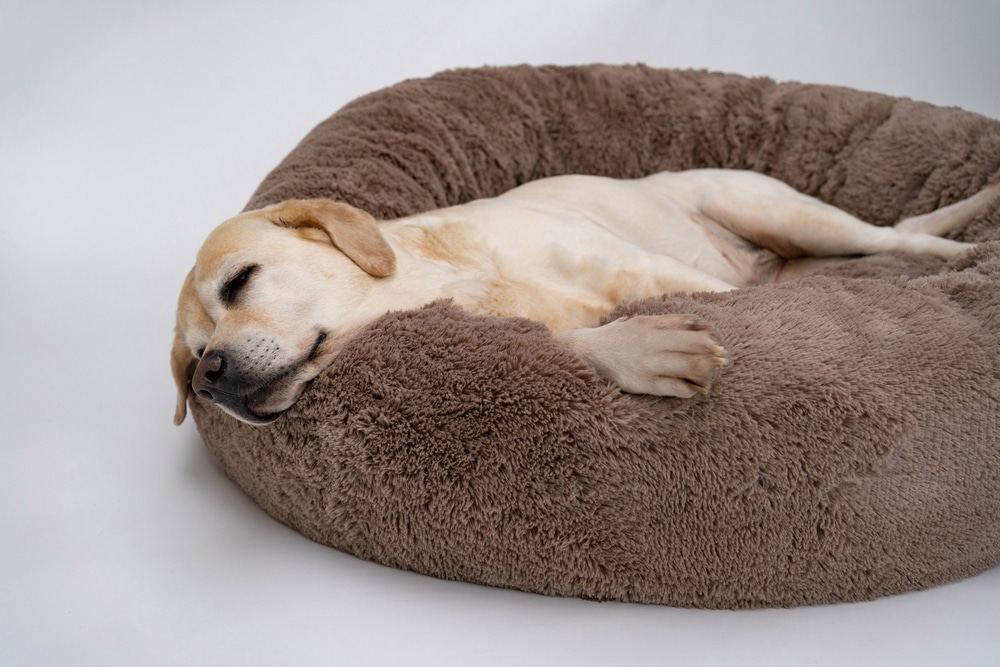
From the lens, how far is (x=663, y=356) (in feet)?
8.25

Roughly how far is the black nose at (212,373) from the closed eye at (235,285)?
9.5 inches

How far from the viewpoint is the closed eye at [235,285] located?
9.43 feet

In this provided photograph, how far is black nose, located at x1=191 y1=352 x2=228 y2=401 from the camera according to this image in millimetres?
2680

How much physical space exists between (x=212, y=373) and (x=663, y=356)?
1318 millimetres

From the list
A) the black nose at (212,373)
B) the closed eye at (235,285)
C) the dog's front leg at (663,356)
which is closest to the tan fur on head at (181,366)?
the closed eye at (235,285)

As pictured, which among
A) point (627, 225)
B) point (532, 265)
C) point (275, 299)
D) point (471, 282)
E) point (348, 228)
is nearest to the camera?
point (275, 299)

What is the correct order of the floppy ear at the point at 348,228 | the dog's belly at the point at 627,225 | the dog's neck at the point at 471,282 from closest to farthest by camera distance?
the floppy ear at the point at 348,228, the dog's neck at the point at 471,282, the dog's belly at the point at 627,225

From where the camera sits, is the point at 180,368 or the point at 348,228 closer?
the point at 348,228

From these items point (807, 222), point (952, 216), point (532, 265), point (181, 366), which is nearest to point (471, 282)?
point (532, 265)

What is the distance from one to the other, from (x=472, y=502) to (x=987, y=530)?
1.54 metres

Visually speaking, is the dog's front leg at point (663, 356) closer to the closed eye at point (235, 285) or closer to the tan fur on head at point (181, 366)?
the closed eye at point (235, 285)

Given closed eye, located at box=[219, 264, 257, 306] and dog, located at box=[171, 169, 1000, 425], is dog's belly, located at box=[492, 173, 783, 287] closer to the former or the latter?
dog, located at box=[171, 169, 1000, 425]

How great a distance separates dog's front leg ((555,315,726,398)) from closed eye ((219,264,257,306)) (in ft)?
3.77

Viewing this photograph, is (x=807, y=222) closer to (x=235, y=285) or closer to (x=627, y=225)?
(x=627, y=225)
